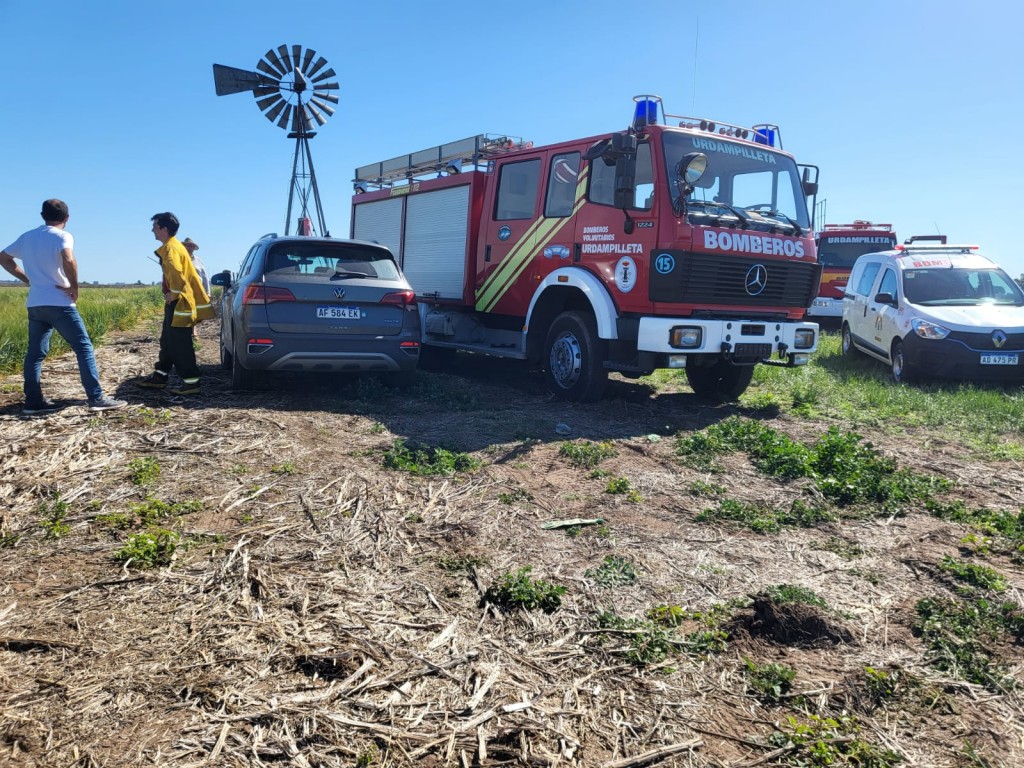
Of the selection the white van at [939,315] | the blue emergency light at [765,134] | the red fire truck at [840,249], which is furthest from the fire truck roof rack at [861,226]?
the blue emergency light at [765,134]

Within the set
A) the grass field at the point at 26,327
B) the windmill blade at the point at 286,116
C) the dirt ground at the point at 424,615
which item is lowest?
the dirt ground at the point at 424,615

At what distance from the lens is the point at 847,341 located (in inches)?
531

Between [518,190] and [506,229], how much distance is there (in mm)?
500

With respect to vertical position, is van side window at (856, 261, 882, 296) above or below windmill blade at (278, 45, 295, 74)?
below

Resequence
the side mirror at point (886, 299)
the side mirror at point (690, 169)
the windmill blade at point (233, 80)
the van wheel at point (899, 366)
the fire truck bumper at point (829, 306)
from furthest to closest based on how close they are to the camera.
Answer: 1. the windmill blade at point (233, 80)
2. the fire truck bumper at point (829, 306)
3. the side mirror at point (886, 299)
4. the van wheel at point (899, 366)
5. the side mirror at point (690, 169)

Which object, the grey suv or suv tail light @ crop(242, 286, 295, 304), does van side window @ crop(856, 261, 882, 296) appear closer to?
the grey suv

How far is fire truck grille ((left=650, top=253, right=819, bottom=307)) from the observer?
7.57 metres

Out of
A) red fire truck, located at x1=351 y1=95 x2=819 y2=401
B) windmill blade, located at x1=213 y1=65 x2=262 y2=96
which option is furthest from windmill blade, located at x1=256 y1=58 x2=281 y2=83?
red fire truck, located at x1=351 y1=95 x2=819 y2=401

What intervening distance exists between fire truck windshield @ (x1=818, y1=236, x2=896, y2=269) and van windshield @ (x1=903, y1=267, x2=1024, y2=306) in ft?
22.7

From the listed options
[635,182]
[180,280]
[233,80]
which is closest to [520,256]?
[635,182]

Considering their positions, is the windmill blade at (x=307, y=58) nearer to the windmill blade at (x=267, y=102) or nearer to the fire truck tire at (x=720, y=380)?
the windmill blade at (x=267, y=102)

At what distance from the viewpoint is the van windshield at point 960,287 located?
11.0 metres

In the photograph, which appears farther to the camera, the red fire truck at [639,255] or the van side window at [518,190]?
the van side window at [518,190]

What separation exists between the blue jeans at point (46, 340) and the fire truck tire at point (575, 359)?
4.71 m
